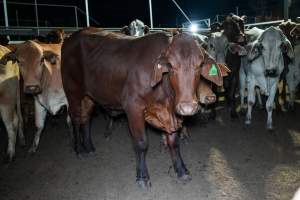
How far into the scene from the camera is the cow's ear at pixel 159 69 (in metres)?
3.82

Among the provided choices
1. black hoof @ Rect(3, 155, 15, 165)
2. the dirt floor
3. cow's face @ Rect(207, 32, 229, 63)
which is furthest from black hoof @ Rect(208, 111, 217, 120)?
black hoof @ Rect(3, 155, 15, 165)

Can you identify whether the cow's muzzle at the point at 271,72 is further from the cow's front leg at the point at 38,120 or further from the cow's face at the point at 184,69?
the cow's front leg at the point at 38,120

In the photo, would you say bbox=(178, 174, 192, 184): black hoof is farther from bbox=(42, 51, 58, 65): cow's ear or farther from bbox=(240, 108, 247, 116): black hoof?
bbox=(240, 108, 247, 116): black hoof

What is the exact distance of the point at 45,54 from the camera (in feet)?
19.0

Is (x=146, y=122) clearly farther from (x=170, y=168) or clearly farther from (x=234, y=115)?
(x=234, y=115)

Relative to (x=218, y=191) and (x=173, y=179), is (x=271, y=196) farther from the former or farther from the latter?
(x=173, y=179)

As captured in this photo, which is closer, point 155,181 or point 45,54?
point 155,181

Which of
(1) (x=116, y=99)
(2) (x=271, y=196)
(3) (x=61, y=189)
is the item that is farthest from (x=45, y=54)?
(2) (x=271, y=196)

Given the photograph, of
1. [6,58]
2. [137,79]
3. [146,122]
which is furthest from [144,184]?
[6,58]

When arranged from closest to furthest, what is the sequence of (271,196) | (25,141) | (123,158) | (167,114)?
1. (271,196)
2. (167,114)
3. (123,158)
4. (25,141)

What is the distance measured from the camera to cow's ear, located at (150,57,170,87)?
382 cm

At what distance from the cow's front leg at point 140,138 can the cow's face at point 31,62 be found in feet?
5.87

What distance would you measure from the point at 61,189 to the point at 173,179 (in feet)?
4.73

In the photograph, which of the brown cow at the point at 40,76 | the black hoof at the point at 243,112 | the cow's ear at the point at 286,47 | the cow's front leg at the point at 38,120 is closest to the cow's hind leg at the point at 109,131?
the brown cow at the point at 40,76
